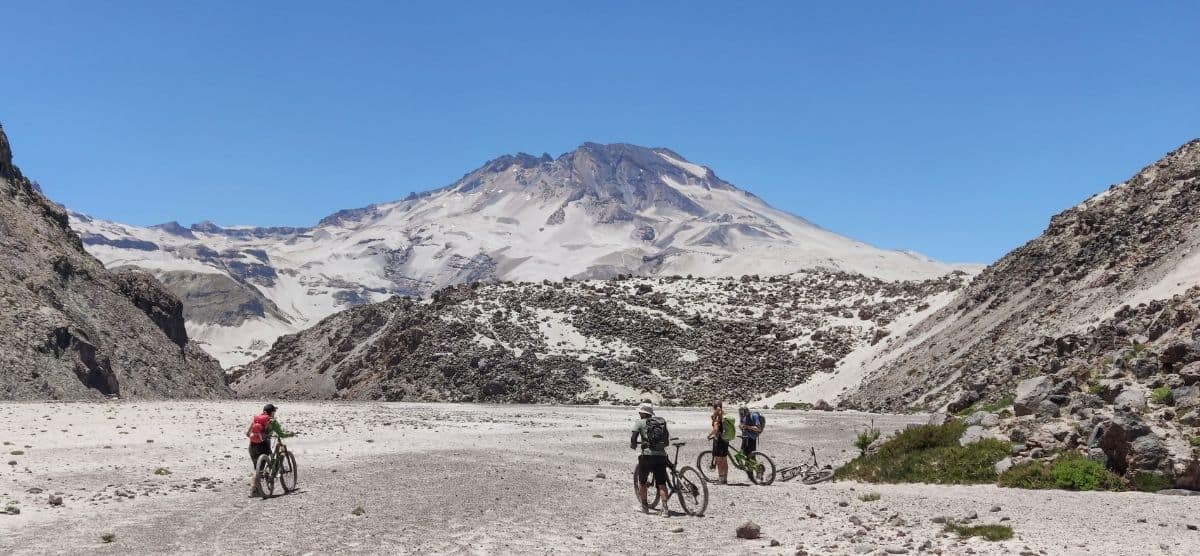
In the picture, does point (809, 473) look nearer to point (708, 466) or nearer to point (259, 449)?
point (708, 466)

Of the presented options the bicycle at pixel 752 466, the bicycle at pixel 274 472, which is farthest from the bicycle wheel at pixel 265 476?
the bicycle at pixel 752 466

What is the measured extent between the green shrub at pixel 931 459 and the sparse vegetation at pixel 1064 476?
82 centimetres

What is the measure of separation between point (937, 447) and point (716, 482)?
5424 millimetres

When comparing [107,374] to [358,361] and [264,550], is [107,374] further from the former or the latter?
[264,550]

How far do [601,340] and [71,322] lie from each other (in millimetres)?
39817

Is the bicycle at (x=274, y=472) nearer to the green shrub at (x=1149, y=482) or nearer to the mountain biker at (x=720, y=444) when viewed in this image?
the mountain biker at (x=720, y=444)

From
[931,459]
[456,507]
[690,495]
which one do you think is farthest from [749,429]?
[456,507]

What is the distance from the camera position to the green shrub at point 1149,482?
17.5 metres

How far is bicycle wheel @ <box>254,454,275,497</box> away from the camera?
20.2 m

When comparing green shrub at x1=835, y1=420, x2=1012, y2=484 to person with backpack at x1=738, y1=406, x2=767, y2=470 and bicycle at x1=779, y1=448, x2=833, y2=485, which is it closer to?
bicycle at x1=779, y1=448, x2=833, y2=485

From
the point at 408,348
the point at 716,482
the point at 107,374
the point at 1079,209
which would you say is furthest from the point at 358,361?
the point at 716,482

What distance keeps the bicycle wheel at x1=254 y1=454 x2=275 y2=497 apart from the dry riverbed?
0.48m

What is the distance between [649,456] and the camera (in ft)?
59.1

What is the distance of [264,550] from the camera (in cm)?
1453
